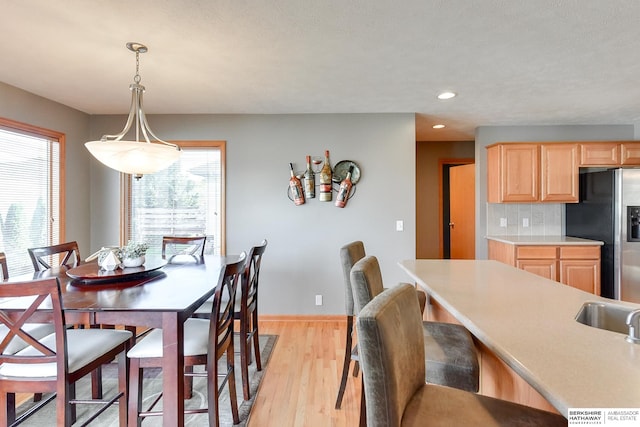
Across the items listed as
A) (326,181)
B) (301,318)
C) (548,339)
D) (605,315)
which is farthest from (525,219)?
(548,339)

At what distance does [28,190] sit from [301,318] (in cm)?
298

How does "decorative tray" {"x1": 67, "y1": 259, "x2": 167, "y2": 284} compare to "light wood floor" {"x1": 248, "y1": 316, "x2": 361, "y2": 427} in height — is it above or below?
above

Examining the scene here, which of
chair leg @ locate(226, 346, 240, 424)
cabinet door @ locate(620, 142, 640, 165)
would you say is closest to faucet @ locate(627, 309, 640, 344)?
chair leg @ locate(226, 346, 240, 424)

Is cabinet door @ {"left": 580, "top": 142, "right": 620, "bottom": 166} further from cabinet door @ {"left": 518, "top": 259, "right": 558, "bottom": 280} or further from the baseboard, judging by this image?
the baseboard

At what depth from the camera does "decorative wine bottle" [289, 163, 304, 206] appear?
367 cm

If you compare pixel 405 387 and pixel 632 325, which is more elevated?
pixel 632 325

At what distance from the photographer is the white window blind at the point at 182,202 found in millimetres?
3799

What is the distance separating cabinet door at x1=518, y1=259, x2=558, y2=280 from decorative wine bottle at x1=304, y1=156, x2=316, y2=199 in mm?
2442

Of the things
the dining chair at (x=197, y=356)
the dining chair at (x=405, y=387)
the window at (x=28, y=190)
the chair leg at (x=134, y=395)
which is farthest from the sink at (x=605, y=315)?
the window at (x=28, y=190)

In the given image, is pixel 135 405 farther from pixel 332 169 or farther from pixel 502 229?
pixel 502 229

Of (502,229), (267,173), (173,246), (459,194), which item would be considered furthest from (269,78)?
(459,194)

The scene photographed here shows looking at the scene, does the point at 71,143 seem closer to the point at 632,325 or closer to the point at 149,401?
the point at 149,401

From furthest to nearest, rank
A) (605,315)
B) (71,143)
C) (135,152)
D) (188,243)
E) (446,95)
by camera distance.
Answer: (71,143), (188,243), (446,95), (135,152), (605,315)

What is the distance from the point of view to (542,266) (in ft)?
11.9
